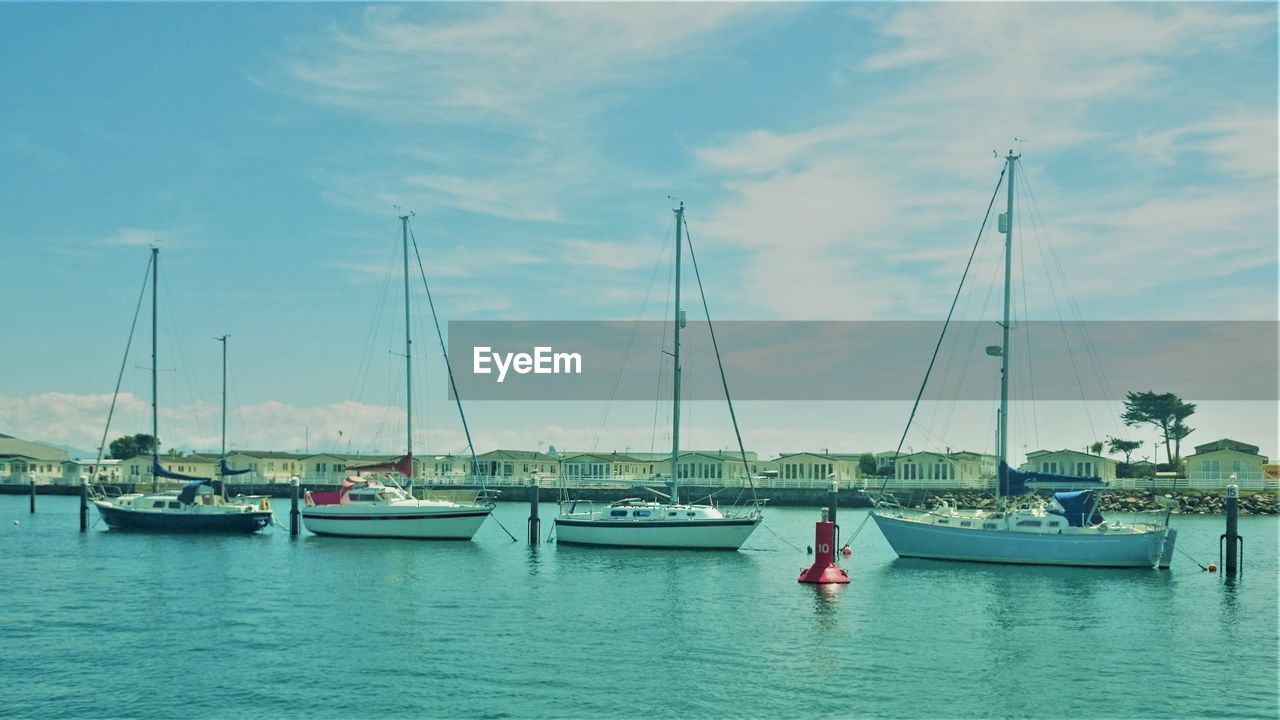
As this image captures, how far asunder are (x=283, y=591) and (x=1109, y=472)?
9066cm

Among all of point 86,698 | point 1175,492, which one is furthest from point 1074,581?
point 1175,492

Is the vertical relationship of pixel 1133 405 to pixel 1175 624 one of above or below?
above

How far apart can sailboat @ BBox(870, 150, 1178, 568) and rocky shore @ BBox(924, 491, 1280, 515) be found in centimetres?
4370

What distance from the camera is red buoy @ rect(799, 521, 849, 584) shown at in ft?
150

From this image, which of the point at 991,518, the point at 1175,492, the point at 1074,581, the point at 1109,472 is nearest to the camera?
the point at 1074,581

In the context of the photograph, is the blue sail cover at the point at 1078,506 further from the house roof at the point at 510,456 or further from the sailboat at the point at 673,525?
the house roof at the point at 510,456

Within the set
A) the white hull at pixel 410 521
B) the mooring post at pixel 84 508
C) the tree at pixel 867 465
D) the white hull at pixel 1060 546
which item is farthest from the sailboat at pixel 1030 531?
the tree at pixel 867 465

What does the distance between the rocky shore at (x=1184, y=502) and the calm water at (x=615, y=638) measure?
46209mm

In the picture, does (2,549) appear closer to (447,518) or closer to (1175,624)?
(447,518)

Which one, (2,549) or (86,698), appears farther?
(2,549)

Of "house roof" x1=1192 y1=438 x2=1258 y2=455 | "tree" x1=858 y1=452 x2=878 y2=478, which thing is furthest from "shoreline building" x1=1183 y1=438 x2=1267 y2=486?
"tree" x1=858 y1=452 x2=878 y2=478

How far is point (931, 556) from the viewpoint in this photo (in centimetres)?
5381

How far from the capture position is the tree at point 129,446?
170475mm

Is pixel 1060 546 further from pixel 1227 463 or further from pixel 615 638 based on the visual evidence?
pixel 1227 463
